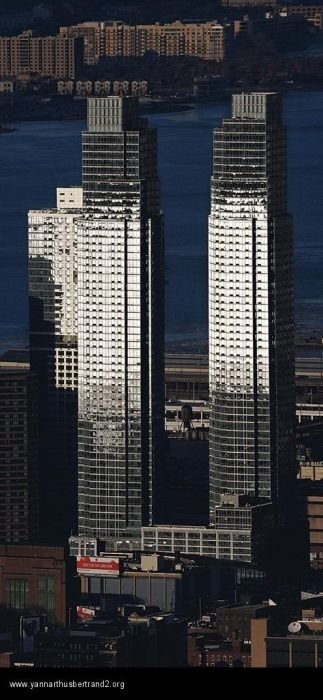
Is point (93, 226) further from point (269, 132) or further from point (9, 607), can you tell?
point (9, 607)

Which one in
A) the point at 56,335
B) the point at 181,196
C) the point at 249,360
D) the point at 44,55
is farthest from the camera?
the point at 44,55

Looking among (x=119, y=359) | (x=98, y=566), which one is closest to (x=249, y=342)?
(x=119, y=359)

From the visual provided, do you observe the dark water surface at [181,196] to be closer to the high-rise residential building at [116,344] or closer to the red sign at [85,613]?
the high-rise residential building at [116,344]

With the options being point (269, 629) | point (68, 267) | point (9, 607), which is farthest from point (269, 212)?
point (269, 629)

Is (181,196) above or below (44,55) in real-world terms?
below

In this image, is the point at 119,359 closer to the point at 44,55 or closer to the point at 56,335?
the point at 56,335

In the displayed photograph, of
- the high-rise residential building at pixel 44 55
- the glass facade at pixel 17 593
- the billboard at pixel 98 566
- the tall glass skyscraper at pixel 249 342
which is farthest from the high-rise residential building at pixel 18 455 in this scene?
the high-rise residential building at pixel 44 55
